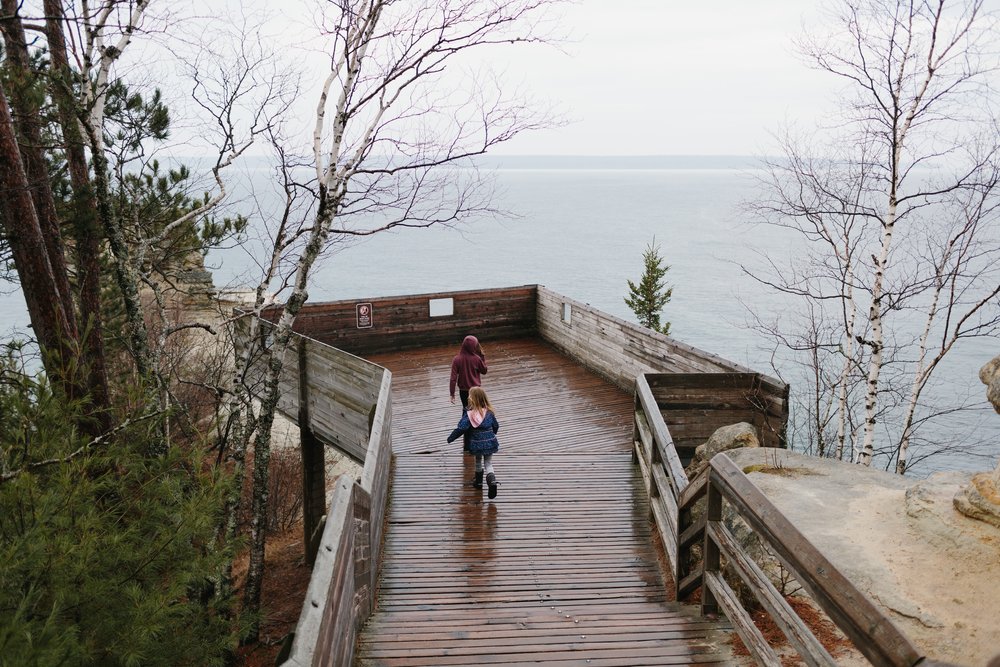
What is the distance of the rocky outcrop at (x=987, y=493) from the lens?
238 inches

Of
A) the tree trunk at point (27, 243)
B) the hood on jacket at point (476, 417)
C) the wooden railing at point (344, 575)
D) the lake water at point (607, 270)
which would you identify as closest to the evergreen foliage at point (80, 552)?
the wooden railing at point (344, 575)

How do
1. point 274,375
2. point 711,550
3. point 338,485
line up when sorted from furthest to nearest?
point 274,375 < point 711,550 < point 338,485

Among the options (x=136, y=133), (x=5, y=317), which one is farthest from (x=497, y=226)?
(x=136, y=133)

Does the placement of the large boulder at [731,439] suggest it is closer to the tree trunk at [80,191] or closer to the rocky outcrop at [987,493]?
the rocky outcrop at [987,493]

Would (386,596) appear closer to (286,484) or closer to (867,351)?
(286,484)

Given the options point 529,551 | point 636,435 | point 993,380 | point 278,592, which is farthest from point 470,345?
point 278,592

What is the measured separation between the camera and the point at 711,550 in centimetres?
496

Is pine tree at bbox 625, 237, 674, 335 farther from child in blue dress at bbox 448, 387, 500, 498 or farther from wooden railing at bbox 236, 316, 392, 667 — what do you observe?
child in blue dress at bbox 448, 387, 500, 498

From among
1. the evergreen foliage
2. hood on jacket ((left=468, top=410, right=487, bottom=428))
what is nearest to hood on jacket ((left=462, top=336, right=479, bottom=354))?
hood on jacket ((left=468, top=410, right=487, bottom=428))

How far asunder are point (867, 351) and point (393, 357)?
121 ft

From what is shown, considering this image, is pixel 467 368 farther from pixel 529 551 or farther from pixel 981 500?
pixel 981 500

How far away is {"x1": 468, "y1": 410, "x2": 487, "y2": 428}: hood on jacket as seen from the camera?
7.67m

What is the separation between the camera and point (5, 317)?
53.0 metres

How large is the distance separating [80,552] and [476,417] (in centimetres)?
419
